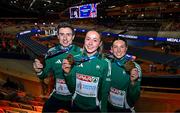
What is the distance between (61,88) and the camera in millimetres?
2797

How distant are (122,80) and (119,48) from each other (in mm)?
342

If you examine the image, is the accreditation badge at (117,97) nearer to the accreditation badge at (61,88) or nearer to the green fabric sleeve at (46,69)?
the accreditation badge at (61,88)

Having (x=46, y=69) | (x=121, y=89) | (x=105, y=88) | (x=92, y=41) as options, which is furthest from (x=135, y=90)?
(x=46, y=69)

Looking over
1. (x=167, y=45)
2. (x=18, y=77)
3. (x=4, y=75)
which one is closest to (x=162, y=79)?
(x=18, y=77)

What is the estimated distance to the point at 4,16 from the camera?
10.6m

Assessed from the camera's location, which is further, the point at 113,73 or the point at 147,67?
the point at 147,67

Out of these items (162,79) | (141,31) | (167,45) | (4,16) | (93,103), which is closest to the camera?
(93,103)

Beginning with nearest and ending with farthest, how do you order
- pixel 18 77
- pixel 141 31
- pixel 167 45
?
pixel 18 77 → pixel 167 45 → pixel 141 31

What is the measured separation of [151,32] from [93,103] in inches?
542

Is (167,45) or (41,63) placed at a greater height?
(41,63)

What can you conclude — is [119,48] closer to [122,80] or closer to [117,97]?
[122,80]

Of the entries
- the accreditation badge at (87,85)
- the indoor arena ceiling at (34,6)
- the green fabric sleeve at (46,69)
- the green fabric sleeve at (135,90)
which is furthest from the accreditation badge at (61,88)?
the indoor arena ceiling at (34,6)

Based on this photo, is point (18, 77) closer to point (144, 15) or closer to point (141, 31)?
point (141, 31)

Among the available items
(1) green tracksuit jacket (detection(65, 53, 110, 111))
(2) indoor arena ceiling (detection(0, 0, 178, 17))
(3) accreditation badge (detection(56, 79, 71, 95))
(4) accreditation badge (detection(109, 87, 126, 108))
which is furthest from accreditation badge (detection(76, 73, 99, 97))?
(2) indoor arena ceiling (detection(0, 0, 178, 17))
